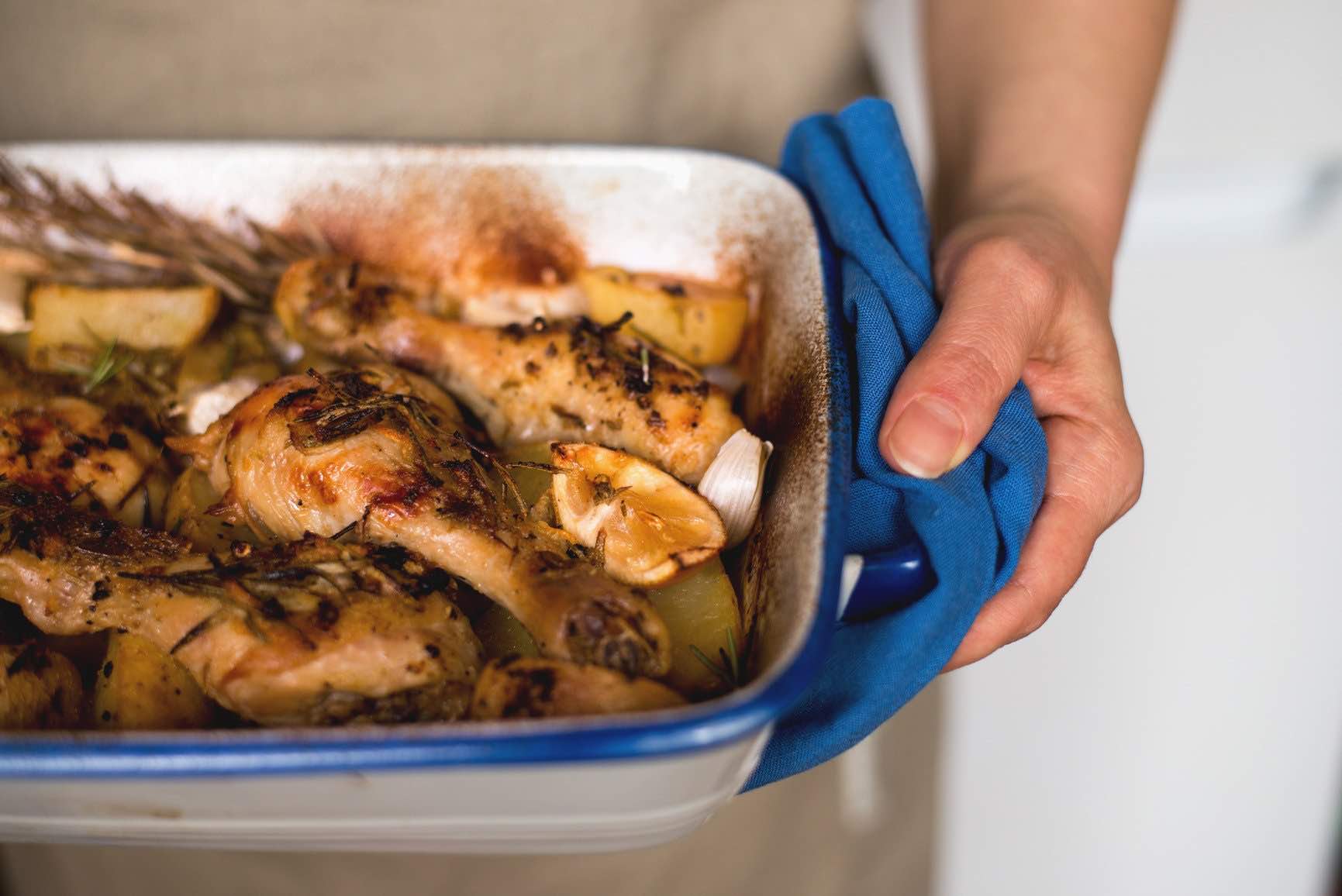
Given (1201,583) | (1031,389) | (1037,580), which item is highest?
(1031,389)

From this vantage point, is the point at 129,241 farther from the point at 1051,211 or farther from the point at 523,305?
the point at 1051,211

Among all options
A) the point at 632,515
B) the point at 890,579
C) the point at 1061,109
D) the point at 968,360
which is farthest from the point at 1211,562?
the point at 632,515

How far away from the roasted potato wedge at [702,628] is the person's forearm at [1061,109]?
2.52ft

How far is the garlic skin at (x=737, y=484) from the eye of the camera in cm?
105

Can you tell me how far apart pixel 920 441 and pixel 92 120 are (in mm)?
1410

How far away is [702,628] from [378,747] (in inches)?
14.4

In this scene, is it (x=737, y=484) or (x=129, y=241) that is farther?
(x=129, y=241)

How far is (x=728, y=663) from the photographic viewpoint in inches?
37.1

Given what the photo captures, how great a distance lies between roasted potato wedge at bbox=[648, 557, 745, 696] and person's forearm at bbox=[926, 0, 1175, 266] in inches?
30.2

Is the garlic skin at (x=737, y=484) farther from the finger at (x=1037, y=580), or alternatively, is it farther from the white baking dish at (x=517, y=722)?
the finger at (x=1037, y=580)

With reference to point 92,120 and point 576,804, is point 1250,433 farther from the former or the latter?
point 92,120

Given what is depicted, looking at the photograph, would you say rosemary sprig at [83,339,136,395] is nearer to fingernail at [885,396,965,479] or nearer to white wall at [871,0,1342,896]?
fingernail at [885,396,965,479]

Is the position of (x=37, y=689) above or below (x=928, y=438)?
below

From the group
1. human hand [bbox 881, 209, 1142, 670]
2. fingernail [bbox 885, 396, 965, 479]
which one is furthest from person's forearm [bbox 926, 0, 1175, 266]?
fingernail [bbox 885, 396, 965, 479]
